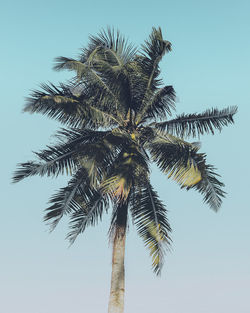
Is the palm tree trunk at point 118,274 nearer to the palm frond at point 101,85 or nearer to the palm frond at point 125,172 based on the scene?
the palm frond at point 125,172

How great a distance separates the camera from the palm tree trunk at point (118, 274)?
44.8 feet

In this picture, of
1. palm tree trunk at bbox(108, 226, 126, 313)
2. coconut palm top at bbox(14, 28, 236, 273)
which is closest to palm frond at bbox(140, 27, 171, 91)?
coconut palm top at bbox(14, 28, 236, 273)

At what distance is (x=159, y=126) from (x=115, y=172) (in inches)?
107

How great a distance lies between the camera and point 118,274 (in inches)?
551

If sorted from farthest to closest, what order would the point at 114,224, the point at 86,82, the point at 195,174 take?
the point at 86,82 < the point at 114,224 < the point at 195,174

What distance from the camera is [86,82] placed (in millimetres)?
15984

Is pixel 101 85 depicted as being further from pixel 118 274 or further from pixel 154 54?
pixel 118 274

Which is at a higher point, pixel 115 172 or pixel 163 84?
pixel 163 84

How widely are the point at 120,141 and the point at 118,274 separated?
420cm

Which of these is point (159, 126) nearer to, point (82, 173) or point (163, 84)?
point (163, 84)

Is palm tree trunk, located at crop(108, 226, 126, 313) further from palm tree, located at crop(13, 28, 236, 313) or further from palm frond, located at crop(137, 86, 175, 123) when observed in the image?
palm frond, located at crop(137, 86, 175, 123)

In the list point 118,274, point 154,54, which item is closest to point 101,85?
point 154,54

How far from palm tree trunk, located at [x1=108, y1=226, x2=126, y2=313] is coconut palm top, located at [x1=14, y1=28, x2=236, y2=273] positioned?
338 mm

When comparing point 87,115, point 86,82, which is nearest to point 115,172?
point 87,115
